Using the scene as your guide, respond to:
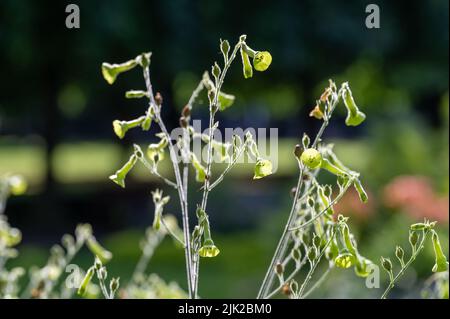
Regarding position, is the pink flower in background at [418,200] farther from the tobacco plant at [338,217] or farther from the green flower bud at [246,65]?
the green flower bud at [246,65]

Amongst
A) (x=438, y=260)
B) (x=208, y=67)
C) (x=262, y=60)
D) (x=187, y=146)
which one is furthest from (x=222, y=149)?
(x=208, y=67)

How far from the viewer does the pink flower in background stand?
671 cm

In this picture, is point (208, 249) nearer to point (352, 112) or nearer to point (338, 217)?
point (338, 217)

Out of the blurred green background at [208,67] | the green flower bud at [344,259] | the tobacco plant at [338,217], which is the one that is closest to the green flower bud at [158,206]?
the tobacco plant at [338,217]

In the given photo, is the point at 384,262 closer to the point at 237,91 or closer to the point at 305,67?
the point at 305,67

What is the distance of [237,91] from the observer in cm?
1625

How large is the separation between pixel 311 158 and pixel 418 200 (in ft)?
18.8

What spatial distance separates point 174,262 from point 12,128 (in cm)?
2023

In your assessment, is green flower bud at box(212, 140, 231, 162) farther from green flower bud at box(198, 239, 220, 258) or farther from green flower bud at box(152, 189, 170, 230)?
green flower bud at box(198, 239, 220, 258)

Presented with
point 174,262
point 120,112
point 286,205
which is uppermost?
point 120,112

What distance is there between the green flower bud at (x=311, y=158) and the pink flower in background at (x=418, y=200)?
16.7 ft

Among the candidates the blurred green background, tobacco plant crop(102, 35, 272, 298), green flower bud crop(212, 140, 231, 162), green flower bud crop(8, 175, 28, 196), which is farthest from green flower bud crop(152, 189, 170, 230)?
the blurred green background

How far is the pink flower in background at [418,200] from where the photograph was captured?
671cm

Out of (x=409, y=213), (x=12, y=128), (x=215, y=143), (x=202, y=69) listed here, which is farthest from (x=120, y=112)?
(x=12, y=128)
